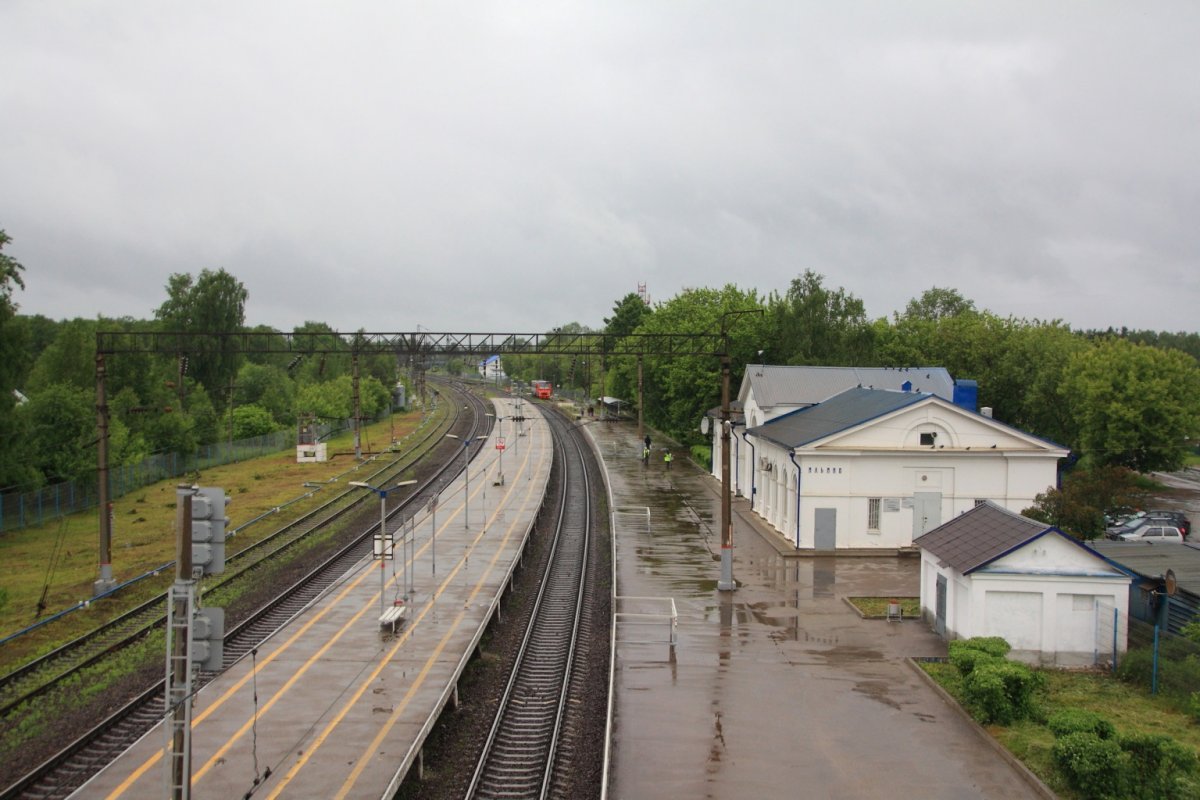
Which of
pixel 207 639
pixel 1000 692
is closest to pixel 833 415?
pixel 1000 692

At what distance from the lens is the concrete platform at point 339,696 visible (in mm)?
13773

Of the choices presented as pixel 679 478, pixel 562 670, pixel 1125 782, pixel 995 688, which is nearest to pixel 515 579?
pixel 562 670

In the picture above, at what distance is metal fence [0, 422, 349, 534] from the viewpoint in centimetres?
3831

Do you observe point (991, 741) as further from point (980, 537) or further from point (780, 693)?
point (980, 537)

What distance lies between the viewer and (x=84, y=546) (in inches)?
1383

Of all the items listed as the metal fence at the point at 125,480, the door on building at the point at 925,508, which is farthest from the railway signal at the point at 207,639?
the metal fence at the point at 125,480

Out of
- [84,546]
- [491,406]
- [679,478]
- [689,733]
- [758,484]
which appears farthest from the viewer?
[491,406]

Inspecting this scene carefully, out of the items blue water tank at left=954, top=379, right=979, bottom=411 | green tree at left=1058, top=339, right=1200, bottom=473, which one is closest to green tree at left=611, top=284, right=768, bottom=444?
blue water tank at left=954, top=379, right=979, bottom=411

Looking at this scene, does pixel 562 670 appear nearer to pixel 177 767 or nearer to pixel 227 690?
pixel 227 690

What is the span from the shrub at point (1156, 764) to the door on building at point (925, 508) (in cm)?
1950

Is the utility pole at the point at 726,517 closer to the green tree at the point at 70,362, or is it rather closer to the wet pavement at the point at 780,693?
the wet pavement at the point at 780,693

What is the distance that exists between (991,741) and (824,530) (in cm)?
1708

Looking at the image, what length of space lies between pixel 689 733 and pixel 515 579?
1384 cm

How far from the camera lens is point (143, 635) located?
2228 cm
